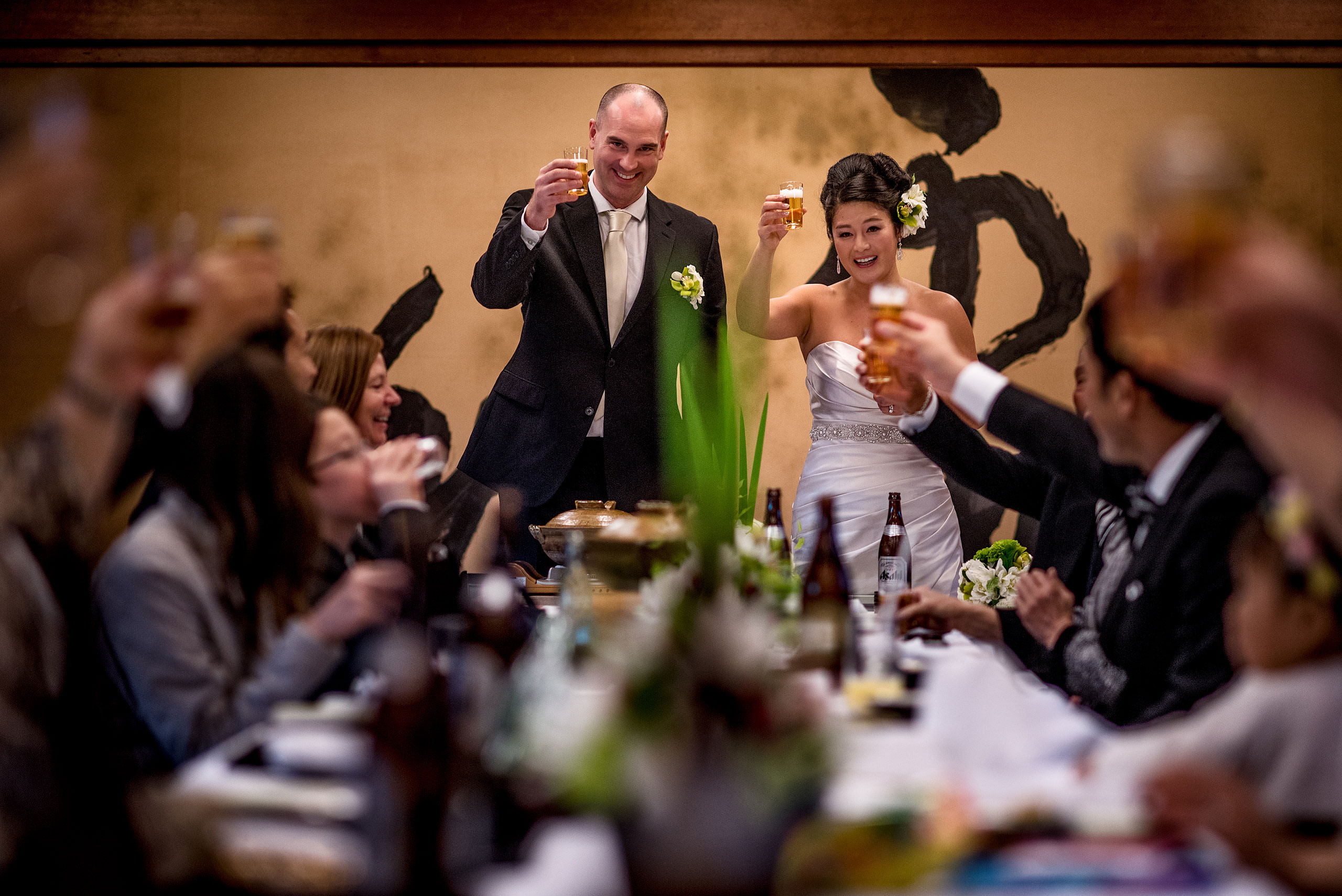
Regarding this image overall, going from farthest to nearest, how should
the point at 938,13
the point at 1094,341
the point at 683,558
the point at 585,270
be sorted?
the point at 938,13 < the point at 585,270 < the point at 683,558 < the point at 1094,341

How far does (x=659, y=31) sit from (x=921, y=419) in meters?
2.96

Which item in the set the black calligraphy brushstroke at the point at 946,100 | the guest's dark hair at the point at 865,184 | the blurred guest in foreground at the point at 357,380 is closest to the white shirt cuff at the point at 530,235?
the blurred guest in foreground at the point at 357,380

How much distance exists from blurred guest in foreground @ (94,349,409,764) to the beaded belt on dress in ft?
7.77

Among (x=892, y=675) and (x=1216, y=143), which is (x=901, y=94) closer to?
(x=892, y=675)

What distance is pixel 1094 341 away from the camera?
1911 millimetres

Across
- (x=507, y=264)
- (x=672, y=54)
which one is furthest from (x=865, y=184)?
(x=672, y=54)

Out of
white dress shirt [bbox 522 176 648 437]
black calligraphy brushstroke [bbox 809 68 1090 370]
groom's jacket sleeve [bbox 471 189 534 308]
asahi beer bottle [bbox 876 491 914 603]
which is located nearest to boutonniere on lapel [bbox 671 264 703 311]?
white dress shirt [bbox 522 176 648 437]

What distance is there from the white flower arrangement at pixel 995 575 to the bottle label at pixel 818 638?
1.06 metres

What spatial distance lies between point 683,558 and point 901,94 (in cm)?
378

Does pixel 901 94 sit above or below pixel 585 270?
above

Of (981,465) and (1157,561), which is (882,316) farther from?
(1157,561)

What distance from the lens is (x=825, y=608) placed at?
1909mm

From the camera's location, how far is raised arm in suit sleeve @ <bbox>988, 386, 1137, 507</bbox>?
2.28 metres

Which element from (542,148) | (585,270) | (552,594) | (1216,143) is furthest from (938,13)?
(1216,143)
